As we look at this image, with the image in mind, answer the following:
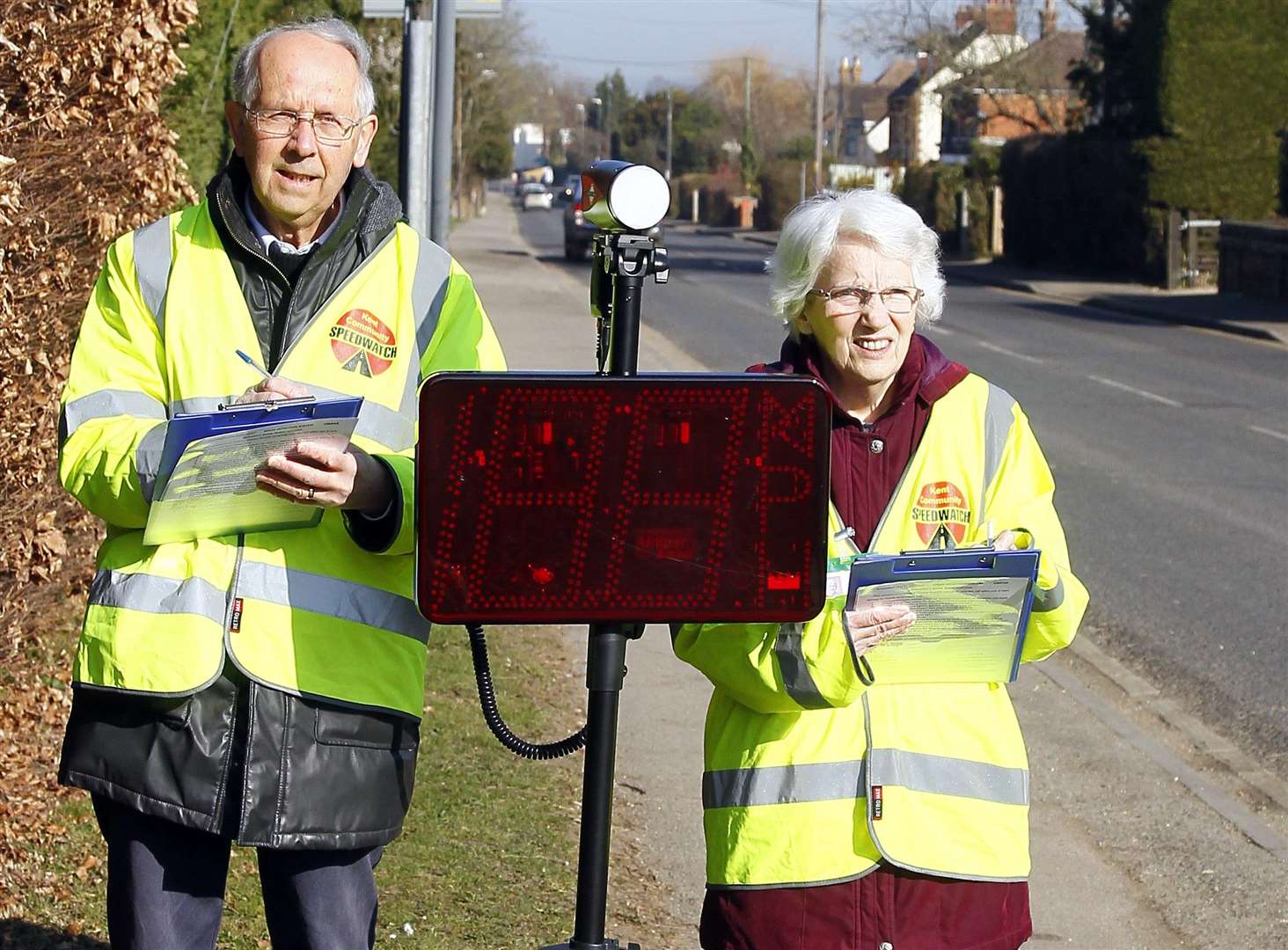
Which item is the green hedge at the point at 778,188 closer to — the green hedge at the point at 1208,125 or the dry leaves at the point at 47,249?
the green hedge at the point at 1208,125

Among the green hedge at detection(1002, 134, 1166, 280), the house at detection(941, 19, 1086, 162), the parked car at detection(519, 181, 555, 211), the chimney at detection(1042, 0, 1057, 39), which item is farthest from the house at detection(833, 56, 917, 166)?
the green hedge at detection(1002, 134, 1166, 280)

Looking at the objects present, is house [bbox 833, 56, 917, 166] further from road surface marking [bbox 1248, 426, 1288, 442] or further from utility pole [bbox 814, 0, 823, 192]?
road surface marking [bbox 1248, 426, 1288, 442]

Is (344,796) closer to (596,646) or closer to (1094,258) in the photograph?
(596,646)

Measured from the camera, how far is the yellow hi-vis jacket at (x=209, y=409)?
8.77 feet

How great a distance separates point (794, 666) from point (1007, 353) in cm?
1857

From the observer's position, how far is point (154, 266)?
2805mm

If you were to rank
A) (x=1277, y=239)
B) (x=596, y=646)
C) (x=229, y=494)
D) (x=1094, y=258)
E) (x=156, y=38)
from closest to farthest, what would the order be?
(x=596, y=646) → (x=229, y=494) → (x=156, y=38) → (x=1277, y=239) → (x=1094, y=258)

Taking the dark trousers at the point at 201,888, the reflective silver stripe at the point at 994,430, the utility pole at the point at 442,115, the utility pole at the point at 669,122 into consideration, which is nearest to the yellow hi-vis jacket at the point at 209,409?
→ the dark trousers at the point at 201,888

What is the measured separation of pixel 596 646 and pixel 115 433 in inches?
34.4

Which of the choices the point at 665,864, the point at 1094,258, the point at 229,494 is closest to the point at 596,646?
the point at 229,494

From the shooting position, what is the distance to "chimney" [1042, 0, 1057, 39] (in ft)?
205

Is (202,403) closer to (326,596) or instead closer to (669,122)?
(326,596)

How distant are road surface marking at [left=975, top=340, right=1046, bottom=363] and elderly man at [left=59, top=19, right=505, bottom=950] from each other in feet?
57.3

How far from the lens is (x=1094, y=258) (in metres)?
37.1
